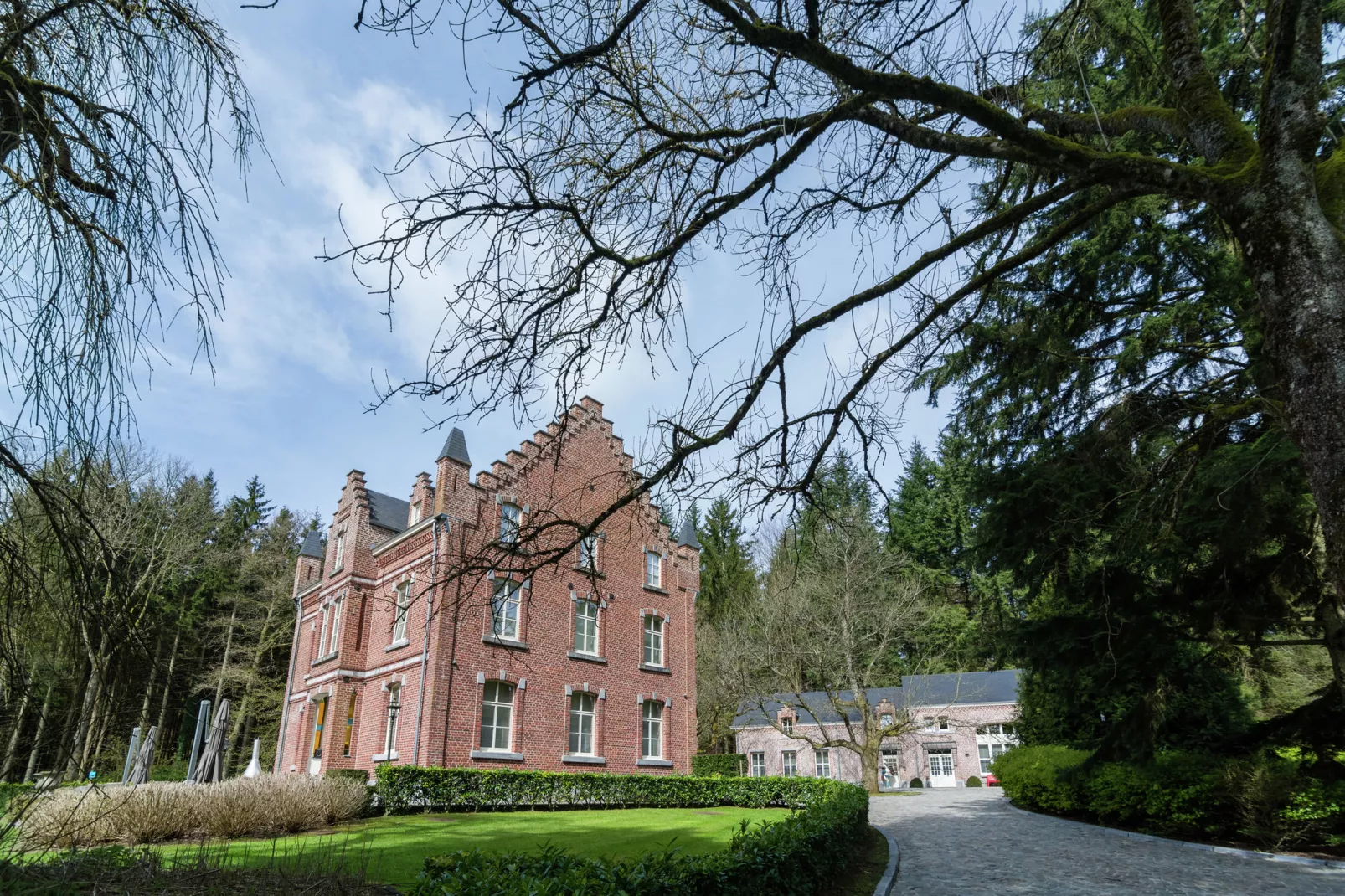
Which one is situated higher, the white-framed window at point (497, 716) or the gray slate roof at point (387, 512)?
the gray slate roof at point (387, 512)

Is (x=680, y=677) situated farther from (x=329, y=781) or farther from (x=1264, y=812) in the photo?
(x=1264, y=812)

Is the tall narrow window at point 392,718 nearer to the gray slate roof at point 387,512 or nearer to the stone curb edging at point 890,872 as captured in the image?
the gray slate roof at point 387,512

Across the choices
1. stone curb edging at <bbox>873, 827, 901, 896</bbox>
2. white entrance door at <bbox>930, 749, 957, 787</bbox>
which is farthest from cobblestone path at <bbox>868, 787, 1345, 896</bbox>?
white entrance door at <bbox>930, 749, 957, 787</bbox>

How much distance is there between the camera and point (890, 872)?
28.3ft

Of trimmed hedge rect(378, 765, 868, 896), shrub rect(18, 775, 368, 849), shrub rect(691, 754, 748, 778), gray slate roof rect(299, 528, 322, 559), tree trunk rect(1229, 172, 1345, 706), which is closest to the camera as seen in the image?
tree trunk rect(1229, 172, 1345, 706)

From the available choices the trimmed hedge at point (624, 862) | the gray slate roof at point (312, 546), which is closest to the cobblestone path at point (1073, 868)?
the trimmed hedge at point (624, 862)

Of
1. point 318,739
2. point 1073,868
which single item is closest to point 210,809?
point 1073,868

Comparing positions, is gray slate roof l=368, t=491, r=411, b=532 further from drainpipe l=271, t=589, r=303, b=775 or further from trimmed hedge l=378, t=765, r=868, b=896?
trimmed hedge l=378, t=765, r=868, b=896

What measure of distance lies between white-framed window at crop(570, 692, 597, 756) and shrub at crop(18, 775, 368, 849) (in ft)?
29.4

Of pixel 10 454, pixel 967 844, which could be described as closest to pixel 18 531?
pixel 10 454

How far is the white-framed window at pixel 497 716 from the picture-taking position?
19.0m

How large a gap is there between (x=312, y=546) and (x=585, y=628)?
43.6ft

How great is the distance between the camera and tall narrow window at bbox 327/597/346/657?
22.2 metres

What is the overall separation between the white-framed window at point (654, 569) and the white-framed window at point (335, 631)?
9.39m
